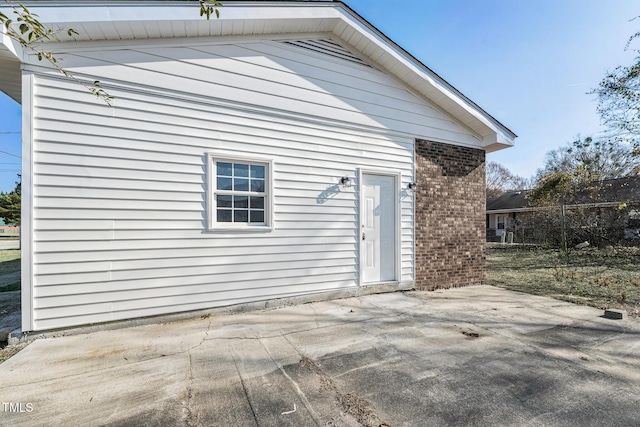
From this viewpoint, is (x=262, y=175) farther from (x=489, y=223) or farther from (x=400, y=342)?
(x=489, y=223)

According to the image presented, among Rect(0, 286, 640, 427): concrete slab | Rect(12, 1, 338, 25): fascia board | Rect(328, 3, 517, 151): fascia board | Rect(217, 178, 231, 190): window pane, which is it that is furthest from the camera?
Rect(328, 3, 517, 151): fascia board

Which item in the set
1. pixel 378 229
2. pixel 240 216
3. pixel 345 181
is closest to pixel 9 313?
pixel 240 216

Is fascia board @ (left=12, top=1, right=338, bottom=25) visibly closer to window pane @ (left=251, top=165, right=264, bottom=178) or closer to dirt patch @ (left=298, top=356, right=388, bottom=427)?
window pane @ (left=251, top=165, right=264, bottom=178)

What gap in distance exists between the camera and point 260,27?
4414 millimetres

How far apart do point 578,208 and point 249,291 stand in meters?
15.6

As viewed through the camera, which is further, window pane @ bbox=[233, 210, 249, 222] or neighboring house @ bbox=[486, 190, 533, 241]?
neighboring house @ bbox=[486, 190, 533, 241]

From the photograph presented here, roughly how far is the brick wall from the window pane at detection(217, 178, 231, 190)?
3.83 meters

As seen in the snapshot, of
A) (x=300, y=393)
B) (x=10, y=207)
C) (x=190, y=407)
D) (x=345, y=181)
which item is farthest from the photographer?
(x=10, y=207)

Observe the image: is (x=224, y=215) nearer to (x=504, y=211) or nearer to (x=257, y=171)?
(x=257, y=171)

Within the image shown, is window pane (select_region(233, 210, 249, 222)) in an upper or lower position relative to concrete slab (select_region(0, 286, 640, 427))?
upper

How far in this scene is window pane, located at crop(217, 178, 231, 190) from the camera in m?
4.27

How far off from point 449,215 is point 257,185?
4.32m

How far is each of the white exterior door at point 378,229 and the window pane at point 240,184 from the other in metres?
2.21

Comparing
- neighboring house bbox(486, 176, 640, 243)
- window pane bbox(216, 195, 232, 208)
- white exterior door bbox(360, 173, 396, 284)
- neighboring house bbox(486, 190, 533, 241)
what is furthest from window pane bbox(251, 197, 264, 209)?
neighboring house bbox(486, 190, 533, 241)
